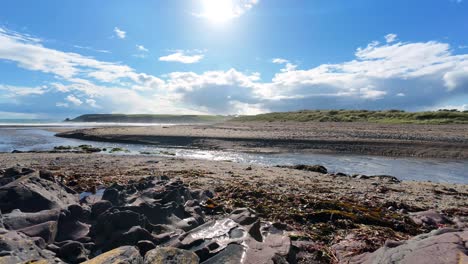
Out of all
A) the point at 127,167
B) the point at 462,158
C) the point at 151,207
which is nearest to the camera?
the point at 151,207

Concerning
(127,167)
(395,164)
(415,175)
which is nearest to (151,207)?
(127,167)

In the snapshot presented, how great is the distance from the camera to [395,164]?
18.0 m

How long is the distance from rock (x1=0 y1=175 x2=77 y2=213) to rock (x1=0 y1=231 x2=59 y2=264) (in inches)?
71.5

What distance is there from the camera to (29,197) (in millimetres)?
5945

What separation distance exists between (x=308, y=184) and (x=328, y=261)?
614cm

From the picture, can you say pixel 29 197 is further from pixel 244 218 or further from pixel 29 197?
pixel 244 218

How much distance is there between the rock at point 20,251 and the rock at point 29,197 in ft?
5.96

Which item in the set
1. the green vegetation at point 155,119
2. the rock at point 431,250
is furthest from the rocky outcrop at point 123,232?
the green vegetation at point 155,119

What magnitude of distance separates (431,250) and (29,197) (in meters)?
6.31

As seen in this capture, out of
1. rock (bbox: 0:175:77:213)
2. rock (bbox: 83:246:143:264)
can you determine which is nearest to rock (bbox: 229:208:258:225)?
rock (bbox: 83:246:143:264)

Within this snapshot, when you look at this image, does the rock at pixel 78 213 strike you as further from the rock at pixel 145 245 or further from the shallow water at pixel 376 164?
the shallow water at pixel 376 164

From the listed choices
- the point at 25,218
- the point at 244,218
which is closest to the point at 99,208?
the point at 25,218

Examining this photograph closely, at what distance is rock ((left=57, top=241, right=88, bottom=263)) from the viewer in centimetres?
422

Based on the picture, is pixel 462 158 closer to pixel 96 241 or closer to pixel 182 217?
pixel 182 217
